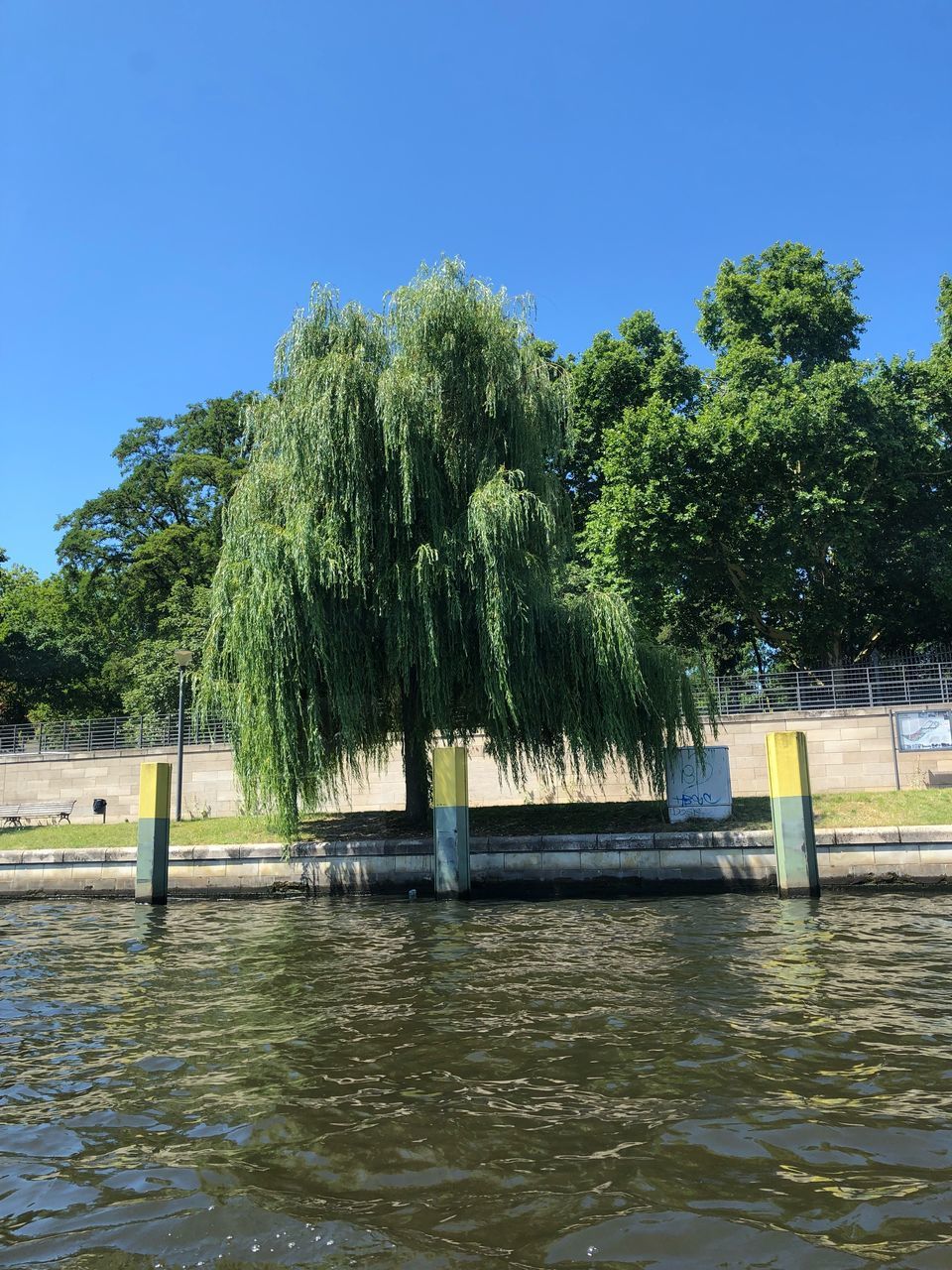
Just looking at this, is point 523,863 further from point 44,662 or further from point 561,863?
point 44,662

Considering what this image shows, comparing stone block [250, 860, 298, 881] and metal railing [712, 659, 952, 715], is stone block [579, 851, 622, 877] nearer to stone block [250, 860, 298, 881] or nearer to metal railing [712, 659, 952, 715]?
stone block [250, 860, 298, 881]

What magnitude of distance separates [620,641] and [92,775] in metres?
21.6

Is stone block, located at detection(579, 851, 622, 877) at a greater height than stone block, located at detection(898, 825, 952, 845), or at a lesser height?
lesser

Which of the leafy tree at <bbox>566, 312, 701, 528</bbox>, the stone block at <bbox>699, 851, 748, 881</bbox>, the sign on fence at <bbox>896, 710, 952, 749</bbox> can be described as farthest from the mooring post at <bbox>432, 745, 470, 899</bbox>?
→ the leafy tree at <bbox>566, 312, 701, 528</bbox>

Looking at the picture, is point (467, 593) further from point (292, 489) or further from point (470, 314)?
point (470, 314)

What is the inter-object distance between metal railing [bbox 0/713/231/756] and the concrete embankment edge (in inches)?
490

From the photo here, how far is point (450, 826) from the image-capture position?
14.6 meters

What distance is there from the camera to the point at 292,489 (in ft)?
51.8

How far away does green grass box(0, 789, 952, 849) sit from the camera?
52.4ft

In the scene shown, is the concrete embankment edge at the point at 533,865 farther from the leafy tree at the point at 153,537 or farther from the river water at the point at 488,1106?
the leafy tree at the point at 153,537

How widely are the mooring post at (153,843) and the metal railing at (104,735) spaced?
43.1 feet

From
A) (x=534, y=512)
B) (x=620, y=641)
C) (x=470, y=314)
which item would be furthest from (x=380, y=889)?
(x=470, y=314)

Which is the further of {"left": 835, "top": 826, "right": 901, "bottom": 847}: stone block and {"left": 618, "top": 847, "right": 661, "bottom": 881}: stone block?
{"left": 618, "top": 847, "right": 661, "bottom": 881}: stone block

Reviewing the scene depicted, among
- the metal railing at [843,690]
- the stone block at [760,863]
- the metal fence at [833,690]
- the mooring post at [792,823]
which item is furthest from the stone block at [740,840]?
the metal railing at [843,690]
